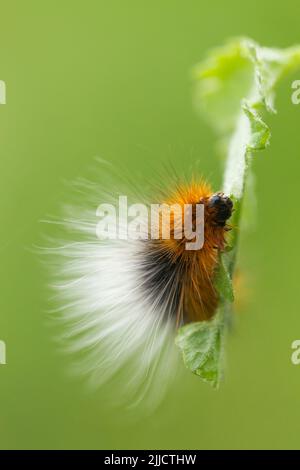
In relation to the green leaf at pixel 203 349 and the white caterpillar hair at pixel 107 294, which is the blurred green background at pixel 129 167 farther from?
the green leaf at pixel 203 349

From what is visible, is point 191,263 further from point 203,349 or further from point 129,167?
point 129,167

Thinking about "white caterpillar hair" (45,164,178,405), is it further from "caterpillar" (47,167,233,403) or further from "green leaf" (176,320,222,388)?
"green leaf" (176,320,222,388)

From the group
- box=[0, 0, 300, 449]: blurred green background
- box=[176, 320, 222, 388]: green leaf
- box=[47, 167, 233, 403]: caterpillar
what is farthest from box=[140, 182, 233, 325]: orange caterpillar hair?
box=[0, 0, 300, 449]: blurred green background

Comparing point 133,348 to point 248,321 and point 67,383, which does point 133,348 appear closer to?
point 248,321

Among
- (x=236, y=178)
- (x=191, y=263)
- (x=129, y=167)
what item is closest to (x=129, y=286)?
(x=191, y=263)


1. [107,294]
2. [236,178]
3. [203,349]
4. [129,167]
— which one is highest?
[129,167]

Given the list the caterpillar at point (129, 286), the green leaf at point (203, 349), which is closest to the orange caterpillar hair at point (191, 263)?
the caterpillar at point (129, 286)
